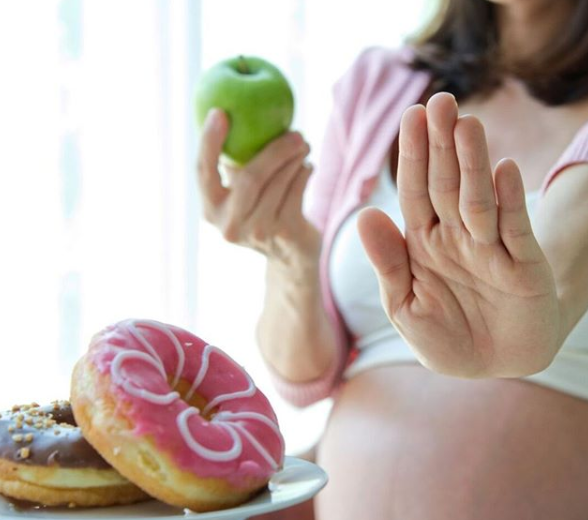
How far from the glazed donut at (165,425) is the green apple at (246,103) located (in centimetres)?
45

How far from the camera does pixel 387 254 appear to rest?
0.74 meters

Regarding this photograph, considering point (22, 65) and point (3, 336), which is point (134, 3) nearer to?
point (22, 65)

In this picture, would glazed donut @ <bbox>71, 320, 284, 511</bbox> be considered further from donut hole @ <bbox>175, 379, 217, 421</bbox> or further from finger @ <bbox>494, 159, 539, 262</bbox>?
finger @ <bbox>494, 159, 539, 262</bbox>

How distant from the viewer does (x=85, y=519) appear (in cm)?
56

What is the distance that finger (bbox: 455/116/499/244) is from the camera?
0.63 m

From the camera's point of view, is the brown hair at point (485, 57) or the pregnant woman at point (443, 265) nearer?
the pregnant woman at point (443, 265)

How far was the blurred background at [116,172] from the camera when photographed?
1382 millimetres

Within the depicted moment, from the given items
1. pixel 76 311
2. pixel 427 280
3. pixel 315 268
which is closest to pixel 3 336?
pixel 76 311

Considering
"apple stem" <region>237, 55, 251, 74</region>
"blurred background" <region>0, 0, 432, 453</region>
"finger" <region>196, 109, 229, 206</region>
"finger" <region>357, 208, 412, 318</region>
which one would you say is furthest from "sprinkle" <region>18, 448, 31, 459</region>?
"blurred background" <region>0, 0, 432, 453</region>

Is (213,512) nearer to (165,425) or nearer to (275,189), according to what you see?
(165,425)

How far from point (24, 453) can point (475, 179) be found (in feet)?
1.16

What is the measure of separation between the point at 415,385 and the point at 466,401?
0.22ft

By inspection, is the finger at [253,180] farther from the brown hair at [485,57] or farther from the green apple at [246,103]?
the brown hair at [485,57]

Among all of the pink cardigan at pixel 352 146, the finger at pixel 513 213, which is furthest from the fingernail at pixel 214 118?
the finger at pixel 513 213
